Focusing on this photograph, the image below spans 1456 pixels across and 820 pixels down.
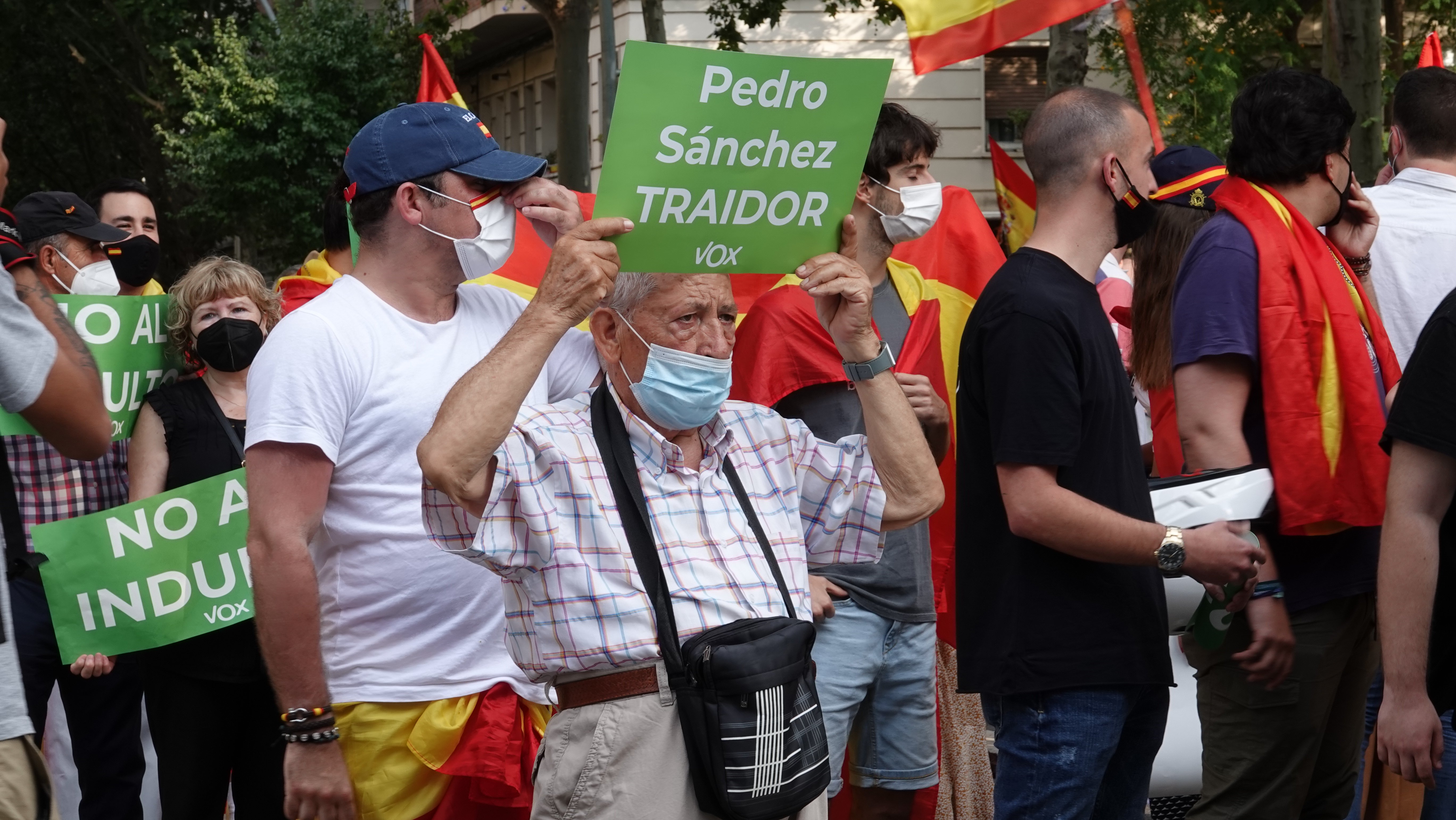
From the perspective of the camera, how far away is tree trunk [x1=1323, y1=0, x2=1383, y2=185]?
28.3ft

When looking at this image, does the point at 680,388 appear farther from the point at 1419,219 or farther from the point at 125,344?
the point at 125,344

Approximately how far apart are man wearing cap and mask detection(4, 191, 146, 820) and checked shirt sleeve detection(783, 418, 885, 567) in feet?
8.49

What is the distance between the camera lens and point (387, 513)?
10.7ft

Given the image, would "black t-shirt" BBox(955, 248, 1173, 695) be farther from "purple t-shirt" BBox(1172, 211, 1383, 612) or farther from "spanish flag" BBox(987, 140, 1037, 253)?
"spanish flag" BBox(987, 140, 1037, 253)

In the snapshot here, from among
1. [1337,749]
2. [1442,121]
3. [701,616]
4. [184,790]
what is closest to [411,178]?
[701,616]

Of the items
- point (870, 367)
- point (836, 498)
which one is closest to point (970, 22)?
point (870, 367)

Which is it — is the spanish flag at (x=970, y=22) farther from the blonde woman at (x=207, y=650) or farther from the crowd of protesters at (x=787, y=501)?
the blonde woman at (x=207, y=650)

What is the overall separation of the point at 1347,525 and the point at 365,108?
22729mm

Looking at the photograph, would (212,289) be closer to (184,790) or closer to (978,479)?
(184,790)

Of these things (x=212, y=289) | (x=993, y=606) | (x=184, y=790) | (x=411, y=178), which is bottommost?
(x=184, y=790)

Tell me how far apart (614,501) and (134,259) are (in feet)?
Result: 12.8

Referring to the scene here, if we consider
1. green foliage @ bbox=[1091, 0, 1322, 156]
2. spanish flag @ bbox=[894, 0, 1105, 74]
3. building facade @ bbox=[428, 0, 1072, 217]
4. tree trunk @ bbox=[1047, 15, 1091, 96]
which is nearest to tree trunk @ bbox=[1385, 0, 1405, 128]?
green foliage @ bbox=[1091, 0, 1322, 156]

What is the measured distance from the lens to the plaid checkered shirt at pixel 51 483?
4.96 metres

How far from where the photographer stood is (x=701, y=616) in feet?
9.01
